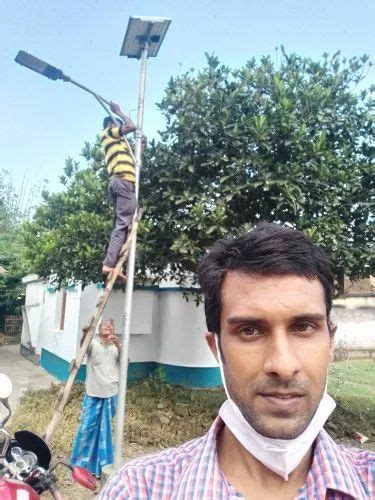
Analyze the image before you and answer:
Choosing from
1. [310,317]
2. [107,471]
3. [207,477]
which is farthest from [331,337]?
[107,471]

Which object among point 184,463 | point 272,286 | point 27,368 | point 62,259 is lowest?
point 27,368

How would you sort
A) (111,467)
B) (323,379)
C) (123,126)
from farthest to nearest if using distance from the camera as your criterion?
(123,126), (111,467), (323,379)

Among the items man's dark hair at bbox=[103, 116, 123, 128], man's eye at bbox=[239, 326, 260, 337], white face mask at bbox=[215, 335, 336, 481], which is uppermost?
man's dark hair at bbox=[103, 116, 123, 128]

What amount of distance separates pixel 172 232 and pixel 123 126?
2.02m

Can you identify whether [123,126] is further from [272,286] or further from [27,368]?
[27,368]

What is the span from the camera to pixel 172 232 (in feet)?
23.1

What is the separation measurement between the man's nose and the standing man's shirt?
15.3 ft

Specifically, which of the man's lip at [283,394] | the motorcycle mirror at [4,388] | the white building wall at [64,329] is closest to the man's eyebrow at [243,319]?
the man's lip at [283,394]

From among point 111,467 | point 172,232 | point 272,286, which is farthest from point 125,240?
point 272,286

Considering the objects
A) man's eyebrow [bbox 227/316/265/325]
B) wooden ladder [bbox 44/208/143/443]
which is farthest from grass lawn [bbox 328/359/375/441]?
man's eyebrow [bbox 227/316/265/325]

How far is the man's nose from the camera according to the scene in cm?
122

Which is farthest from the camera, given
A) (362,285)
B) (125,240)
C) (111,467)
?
(362,285)

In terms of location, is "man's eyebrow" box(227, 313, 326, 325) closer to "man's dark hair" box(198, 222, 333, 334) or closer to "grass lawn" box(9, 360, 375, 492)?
"man's dark hair" box(198, 222, 333, 334)

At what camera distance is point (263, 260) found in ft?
4.55
